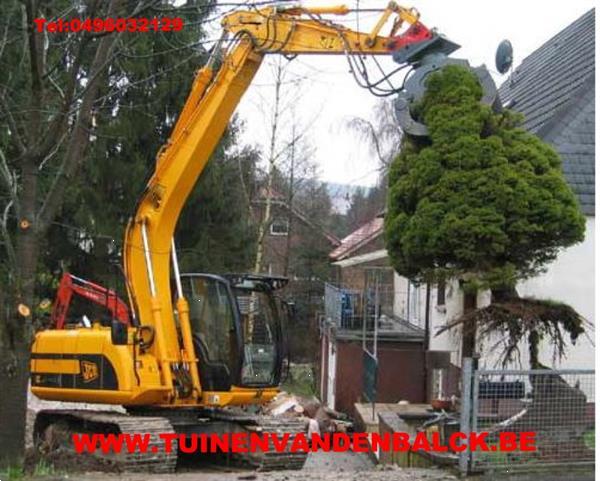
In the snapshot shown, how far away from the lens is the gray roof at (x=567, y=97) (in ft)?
49.8

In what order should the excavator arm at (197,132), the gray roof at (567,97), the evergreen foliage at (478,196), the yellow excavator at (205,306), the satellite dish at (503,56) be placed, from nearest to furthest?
the evergreen foliage at (478,196) < the yellow excavator at (205,306) < the excavator arm at (197,132) < the satellite dish at (503,56) < the gray roof at (567,97)

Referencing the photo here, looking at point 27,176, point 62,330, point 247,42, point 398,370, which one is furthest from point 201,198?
point 27,176

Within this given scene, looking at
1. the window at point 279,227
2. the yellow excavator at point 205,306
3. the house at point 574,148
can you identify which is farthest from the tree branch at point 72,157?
the window at point 279,227

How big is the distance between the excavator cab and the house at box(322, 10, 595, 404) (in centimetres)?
216

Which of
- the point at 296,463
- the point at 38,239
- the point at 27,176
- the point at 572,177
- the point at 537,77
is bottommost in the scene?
the point at 296,463

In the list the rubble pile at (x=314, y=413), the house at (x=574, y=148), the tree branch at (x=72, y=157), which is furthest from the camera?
the rubble pile at (x=314, y=413)

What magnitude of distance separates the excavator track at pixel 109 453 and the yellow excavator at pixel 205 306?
0.05 meters

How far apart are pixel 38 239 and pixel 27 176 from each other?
661 mm

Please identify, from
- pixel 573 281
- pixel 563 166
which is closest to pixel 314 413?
pixel 573 281

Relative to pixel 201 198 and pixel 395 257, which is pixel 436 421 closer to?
pixel 395 257

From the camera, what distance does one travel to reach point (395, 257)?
1111cm

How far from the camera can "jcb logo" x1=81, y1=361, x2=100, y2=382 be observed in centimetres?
1166

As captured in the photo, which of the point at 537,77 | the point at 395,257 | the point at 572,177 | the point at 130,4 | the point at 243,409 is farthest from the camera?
the point at 537,77

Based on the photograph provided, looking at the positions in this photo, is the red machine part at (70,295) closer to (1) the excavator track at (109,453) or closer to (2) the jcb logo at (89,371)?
(2) the jcb logo at (89,371)
